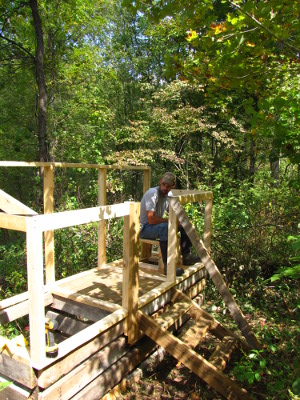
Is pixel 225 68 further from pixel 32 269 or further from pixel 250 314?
pixel 250 314

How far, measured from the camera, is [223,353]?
319 centimetres

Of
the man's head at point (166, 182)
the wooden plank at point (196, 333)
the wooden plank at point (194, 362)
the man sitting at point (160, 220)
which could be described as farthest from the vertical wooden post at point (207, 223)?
the wooden plank at point (194, 362)

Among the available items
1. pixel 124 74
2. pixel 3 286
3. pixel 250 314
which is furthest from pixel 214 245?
pixel 124 74

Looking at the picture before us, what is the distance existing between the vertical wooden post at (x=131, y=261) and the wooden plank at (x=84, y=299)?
0.16m

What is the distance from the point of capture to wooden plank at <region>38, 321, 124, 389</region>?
7.36 feet

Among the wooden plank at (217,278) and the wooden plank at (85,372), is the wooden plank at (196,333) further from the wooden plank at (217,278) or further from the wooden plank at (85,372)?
the wooden plank at (85,372)

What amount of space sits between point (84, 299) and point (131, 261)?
0.86m

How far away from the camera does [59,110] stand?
35.0ft

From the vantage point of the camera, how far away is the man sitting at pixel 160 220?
4.05 meters

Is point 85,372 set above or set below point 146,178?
below

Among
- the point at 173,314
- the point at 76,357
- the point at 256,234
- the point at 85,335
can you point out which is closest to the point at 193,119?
the point at 256,234

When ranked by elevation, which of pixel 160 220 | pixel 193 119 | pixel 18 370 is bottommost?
pixel 18 370

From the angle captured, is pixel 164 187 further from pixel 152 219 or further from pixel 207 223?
pixel 207 223

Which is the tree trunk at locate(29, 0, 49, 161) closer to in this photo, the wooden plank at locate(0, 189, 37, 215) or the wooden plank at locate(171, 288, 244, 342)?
the wooden plank at locate(171, 288, 244, 342)
